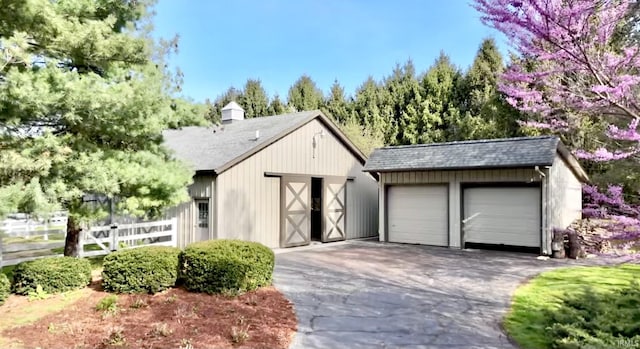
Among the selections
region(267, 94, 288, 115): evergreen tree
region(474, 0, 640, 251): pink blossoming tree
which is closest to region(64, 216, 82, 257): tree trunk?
region(474, 0, 640, 251): pink blossoming tree

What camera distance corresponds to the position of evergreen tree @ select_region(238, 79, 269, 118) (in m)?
34.9

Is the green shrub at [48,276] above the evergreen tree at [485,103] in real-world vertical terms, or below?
below

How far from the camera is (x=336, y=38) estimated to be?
28422mm

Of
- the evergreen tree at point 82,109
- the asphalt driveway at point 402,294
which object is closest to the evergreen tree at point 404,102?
the asphalt driveway at point 402,294

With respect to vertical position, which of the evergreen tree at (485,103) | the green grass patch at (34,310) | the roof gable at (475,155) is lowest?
the green grass patch at (34,310)

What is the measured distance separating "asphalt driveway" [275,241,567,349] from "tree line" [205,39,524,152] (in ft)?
40.7

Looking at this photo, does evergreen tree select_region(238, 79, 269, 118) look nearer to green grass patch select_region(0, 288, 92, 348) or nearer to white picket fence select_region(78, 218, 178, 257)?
white picket fence select_region(78, 218, 178, 257)

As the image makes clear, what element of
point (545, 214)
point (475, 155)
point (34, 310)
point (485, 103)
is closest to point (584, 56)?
point (34, 310)

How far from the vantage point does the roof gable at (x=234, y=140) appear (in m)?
12.6

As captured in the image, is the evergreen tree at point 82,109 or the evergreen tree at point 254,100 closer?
the evergreen tree at point 82,109

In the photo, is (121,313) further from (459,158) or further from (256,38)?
(256,38)

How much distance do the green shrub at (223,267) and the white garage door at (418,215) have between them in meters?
7.88

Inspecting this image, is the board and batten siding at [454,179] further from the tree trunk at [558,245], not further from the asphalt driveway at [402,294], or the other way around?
the asphalt driveway at [402,294]

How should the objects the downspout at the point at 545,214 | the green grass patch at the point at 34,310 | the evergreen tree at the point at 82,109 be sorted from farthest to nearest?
the downspout at the point at 545,214, the evergreen tree at the point at 82,109, the green grass patch at the point at 34,310
